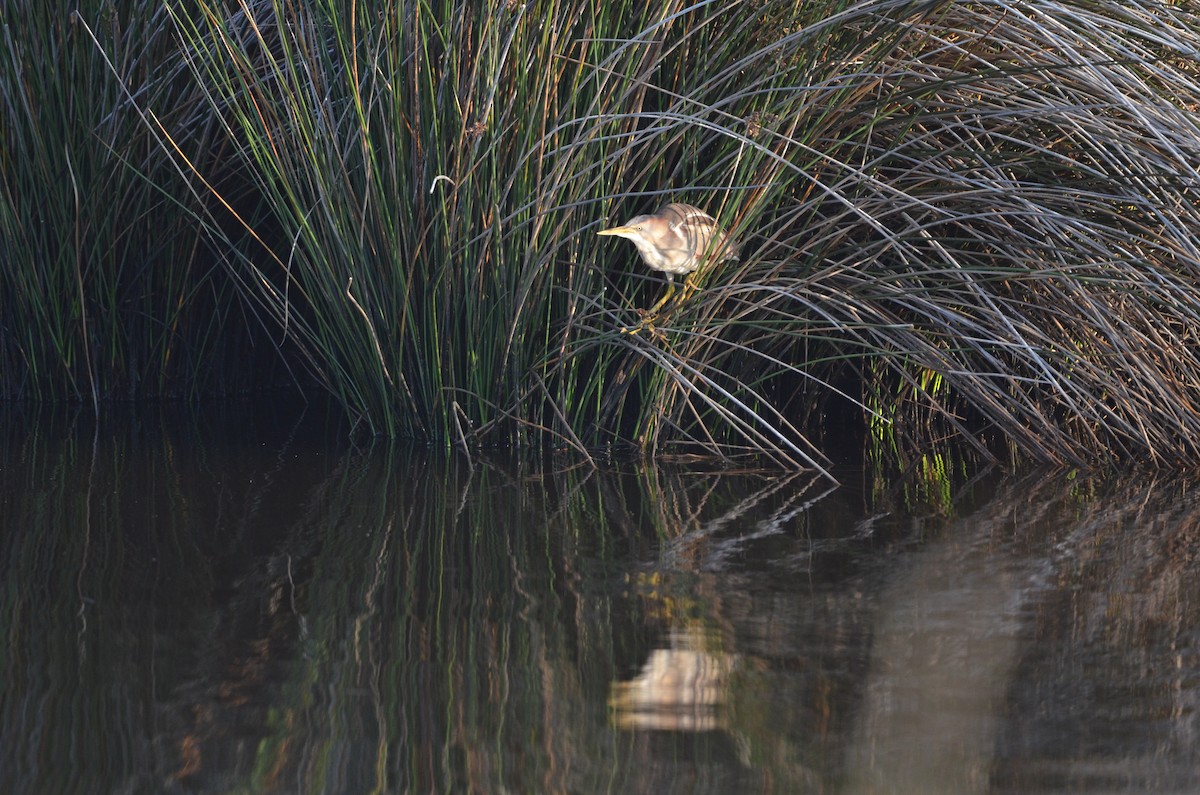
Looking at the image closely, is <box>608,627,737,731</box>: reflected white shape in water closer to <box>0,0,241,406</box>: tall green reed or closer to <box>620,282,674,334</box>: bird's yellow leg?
<box>620,282,674,334</box>: bird's yellow leg

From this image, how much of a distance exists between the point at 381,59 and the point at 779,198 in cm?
96

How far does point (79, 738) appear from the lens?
5.14ft

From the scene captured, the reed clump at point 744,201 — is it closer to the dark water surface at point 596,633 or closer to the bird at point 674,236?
the bird at point 674,236

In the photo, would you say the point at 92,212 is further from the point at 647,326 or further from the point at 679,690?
the point at 679,690

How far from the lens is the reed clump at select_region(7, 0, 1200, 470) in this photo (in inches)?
118

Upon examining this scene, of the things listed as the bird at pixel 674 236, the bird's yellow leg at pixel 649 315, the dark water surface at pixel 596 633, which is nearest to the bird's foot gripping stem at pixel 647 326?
the bird's yellow leg at pixel 649 315

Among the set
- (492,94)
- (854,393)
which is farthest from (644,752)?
(854,393)

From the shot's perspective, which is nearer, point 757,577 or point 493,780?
point 493,780

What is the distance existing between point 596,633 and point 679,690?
247 mm

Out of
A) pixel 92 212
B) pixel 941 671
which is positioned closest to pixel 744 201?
pixel 941 671

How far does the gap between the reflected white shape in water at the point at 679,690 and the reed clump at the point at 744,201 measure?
44.6 inches

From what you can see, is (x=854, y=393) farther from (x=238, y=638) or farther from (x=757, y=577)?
(x=238, y=638)

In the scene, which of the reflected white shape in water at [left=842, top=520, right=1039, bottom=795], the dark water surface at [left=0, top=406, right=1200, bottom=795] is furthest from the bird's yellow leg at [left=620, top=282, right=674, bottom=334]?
the reflected white shape in water at [left=842, top=520, right=1039, bottom=795]

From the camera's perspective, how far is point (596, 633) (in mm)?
1948
